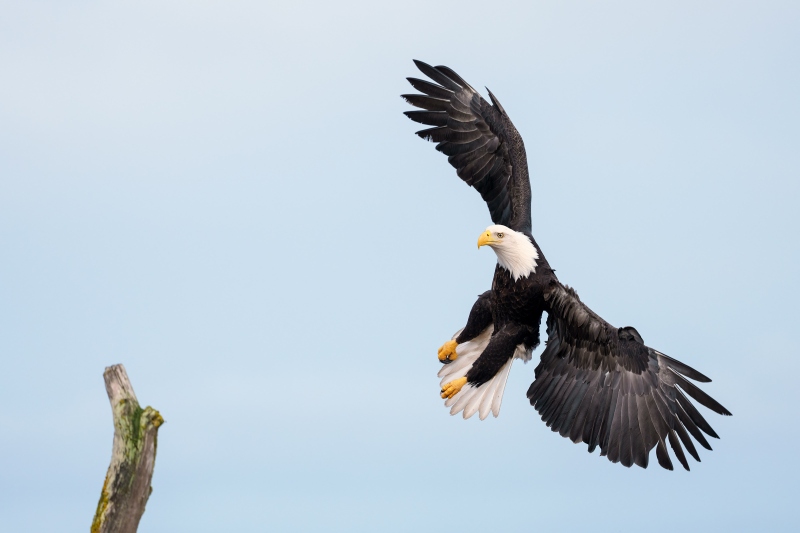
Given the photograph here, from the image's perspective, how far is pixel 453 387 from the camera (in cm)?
784

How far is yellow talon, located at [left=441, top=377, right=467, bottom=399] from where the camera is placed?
7840mm

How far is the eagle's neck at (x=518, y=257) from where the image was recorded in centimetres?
741

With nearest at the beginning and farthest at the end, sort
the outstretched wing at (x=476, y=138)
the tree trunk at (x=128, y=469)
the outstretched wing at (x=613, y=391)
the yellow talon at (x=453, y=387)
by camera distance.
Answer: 1. the tree trunk at (x=128, y=469)
2. the outstretched wing at (x=613, y=391)
3. the yellow talon at (x=453, y=387)
4. the outstretched wing at (x=476, y=138)

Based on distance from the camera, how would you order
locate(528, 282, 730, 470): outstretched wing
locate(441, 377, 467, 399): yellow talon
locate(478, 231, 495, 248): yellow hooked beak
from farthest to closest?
locate(441, 377, 467, 399): yellow talon < locate(478, 231, 495, 248): yellow hooked beak < locate(528, 282, 730, 470): outstretched wing

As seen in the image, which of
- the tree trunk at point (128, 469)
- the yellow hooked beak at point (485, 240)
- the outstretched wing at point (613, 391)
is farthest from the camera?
the yellow hooked beak at point (485, 240)

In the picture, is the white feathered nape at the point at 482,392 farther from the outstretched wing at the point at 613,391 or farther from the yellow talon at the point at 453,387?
the outstretched wing at the point at 613,391

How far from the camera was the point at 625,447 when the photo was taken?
23.5 ft

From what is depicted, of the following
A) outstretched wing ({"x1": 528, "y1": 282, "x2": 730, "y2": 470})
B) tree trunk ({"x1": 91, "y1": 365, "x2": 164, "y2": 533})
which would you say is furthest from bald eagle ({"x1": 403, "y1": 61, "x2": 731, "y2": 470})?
tree trunk ({"x1": 91, "y1": 365, "x2": 164, "y2": 533})

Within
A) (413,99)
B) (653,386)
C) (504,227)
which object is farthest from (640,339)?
(413,99)

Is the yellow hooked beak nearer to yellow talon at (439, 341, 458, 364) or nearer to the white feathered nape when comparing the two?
the white feathered nape

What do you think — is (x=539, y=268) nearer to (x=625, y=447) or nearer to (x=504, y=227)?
(x=504, y=227)

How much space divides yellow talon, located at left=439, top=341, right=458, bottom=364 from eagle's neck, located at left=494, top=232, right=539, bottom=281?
941 millimetres

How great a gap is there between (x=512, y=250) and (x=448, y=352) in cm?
112

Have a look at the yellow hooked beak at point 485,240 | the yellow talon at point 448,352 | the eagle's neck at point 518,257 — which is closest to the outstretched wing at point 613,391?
the eagle's neck at point 518,257
